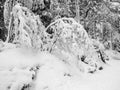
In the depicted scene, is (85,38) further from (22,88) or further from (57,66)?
(22,88)

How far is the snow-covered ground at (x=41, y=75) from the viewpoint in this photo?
411 cm

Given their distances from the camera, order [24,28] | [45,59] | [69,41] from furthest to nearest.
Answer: [69,41]
[24,28]
[45,59]

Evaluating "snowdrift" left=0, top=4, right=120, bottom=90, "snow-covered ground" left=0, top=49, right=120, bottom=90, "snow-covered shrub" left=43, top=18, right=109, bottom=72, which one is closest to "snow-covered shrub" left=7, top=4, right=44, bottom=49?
"snowdrift" left=0, top=4, right=120, bottom=90

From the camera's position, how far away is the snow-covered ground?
411 cm

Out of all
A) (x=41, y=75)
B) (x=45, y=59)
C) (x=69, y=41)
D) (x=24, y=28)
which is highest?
(x=24, y=28)

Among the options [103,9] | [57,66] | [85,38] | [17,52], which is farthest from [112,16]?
[17,52]

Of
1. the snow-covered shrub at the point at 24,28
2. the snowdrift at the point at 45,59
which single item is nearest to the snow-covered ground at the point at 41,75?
the snowdrift at the point at 45,59

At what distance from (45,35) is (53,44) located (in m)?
0.44

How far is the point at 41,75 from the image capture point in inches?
185

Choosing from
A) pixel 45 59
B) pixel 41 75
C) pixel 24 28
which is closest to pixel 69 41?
pixel 45 59

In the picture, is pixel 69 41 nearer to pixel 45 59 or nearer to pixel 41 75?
pixel 45 59

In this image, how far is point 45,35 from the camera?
5984 millimetres

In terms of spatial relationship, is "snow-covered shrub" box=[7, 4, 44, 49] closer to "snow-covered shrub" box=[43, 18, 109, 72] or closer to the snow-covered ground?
the snow-covered ground

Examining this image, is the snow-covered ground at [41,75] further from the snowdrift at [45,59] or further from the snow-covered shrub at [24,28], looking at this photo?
the snow-covered shrub at [24,28]
